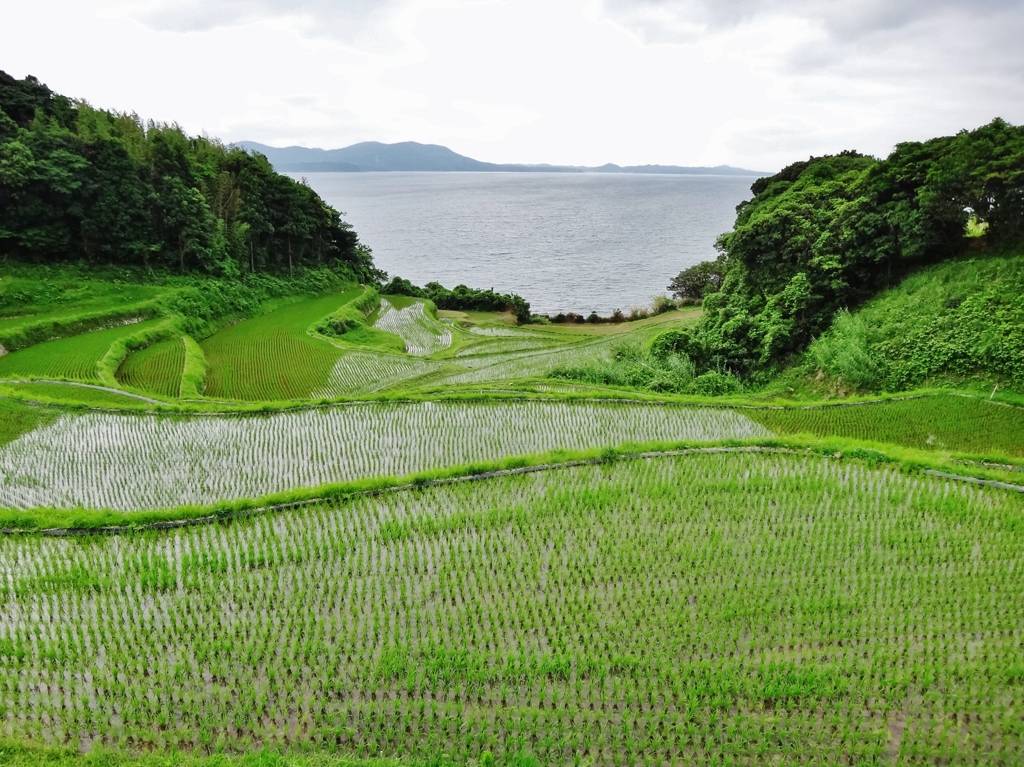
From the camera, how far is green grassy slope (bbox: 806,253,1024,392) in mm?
13992

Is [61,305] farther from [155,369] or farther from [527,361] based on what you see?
[527,361]

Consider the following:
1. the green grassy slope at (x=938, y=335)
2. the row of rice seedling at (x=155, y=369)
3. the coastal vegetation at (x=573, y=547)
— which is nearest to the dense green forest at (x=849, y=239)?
the coastal vegetation at (x=573, y=547)

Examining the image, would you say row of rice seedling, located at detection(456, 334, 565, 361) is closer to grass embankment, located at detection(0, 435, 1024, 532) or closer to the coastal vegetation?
the coastal vegetation

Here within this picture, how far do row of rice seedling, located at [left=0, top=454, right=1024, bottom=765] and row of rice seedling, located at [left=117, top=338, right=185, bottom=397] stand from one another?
42.1 ft

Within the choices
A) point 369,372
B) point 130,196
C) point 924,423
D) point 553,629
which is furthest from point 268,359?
point 924,423

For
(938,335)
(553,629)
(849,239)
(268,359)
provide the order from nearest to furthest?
(553,629)
(938,335)
(849,239)
(268,359)

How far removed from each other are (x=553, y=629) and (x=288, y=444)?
8.14 meters

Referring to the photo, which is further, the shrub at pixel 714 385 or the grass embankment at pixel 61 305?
the grass embankment at pixel 61 305

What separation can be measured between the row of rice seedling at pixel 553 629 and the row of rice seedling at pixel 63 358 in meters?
13.7

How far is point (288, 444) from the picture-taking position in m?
11.8

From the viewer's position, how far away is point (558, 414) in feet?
42.8

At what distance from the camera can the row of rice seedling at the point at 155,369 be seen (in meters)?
19.0

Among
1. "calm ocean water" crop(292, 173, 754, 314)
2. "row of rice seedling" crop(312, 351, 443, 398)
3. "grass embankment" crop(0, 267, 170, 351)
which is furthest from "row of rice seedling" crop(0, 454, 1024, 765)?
"calm ocean water" crop(292, 173, 754, 314)

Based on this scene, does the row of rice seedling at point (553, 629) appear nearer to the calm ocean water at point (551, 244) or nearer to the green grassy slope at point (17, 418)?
the green grassy slope at point (17, 418)
